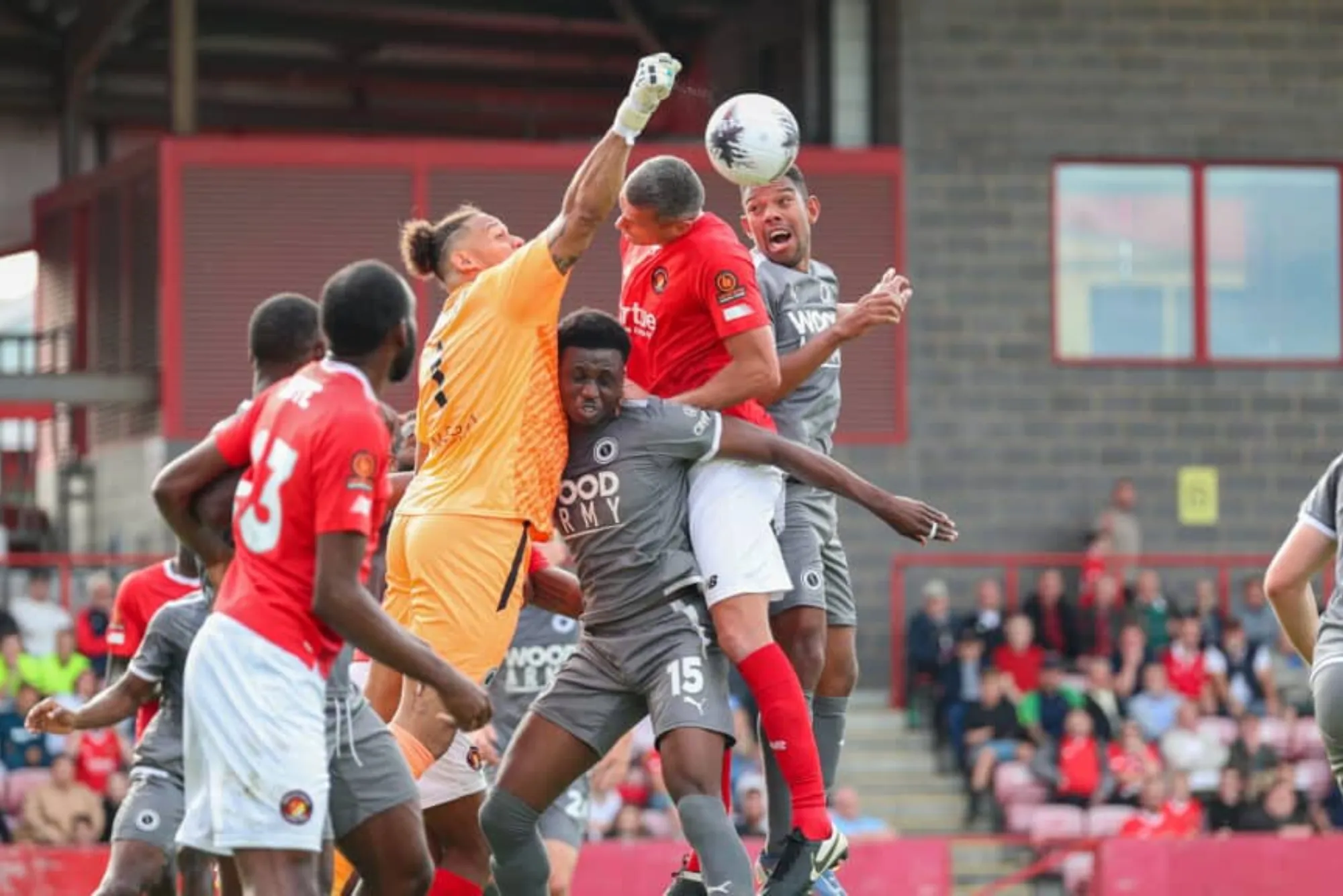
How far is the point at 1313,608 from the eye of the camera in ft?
27.7

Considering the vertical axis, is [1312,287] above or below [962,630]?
above

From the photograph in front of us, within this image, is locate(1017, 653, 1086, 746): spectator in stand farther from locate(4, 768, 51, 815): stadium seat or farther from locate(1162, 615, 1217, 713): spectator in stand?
locate(4, 768, 51, 815): stadium seat

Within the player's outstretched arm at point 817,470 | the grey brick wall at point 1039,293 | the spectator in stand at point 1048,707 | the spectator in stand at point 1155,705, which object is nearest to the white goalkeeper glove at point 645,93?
the player's outstretched arm at point 817,470

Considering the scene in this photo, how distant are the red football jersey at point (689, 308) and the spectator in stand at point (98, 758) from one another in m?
9.66

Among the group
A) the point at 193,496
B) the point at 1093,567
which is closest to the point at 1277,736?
the point at 1093,567

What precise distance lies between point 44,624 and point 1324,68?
13082 mm

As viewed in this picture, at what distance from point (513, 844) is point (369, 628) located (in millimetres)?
1896

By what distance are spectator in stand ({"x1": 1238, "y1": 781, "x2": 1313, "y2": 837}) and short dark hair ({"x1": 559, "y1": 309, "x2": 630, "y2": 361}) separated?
12216mm

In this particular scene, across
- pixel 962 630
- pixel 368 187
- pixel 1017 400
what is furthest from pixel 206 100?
pixel 962 630

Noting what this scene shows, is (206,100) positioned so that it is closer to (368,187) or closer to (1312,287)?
(368,187)

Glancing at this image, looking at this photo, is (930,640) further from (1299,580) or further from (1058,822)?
(1299,580)

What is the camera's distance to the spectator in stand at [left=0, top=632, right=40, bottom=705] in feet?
61.2

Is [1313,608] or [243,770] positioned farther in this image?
[1313,608]

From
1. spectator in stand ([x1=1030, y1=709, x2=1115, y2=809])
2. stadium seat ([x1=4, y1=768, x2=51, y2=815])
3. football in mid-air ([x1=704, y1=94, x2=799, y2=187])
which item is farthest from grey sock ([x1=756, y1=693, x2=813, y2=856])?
spectator in stand ([x1=1030, y1=709, x2=1115, y2=809])
